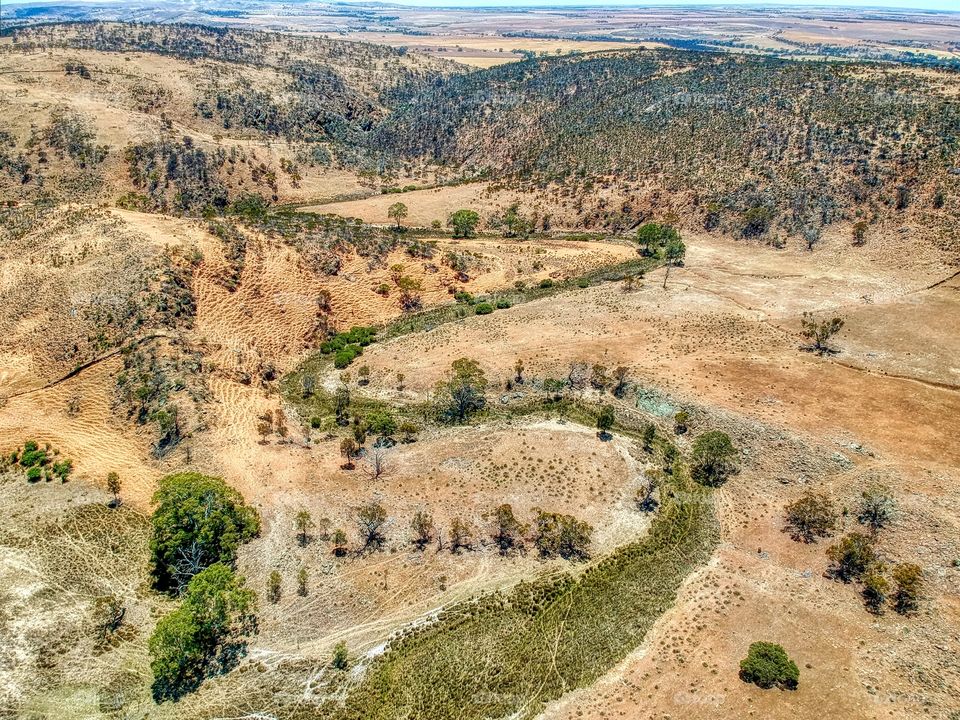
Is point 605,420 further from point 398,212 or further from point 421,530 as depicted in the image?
point 398,212

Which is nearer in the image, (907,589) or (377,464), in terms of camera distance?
(907,589)

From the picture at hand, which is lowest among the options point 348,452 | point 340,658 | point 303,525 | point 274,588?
point 340,658

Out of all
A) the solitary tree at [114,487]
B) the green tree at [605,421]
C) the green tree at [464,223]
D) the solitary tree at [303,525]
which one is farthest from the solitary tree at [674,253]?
the solitary tree at [114,487]

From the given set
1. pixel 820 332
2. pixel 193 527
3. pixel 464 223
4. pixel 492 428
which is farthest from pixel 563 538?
pixel 464 223

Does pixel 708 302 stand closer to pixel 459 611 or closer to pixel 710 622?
pixel 710 622

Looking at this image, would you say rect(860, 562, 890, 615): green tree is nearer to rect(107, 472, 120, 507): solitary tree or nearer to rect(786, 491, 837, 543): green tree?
rect(786, 491, 837, 543): green tree

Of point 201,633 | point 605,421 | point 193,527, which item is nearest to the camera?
point 201,633

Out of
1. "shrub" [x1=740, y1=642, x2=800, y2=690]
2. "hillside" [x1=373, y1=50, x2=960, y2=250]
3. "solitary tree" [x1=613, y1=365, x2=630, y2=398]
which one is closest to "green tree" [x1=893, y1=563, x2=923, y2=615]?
"shrub" [x1=740, y1=642, x2=800, y2=690]
